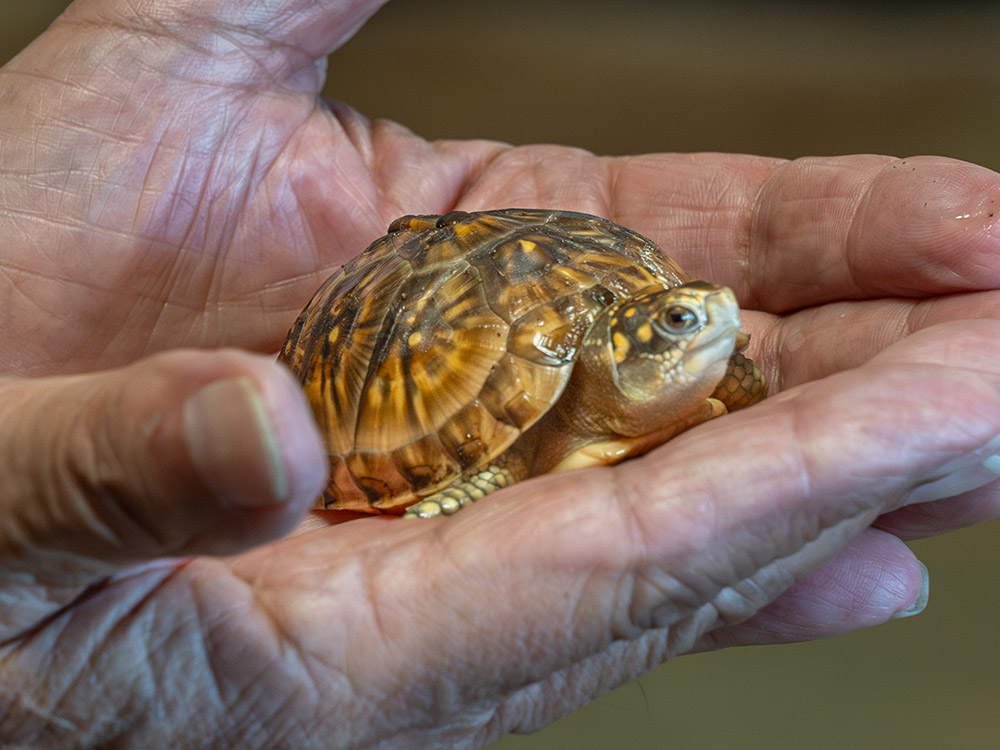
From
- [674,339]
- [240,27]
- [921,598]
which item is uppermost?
[240,27]

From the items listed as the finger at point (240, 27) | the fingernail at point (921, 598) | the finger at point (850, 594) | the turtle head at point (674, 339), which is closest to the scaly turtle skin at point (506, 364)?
the turtle head at point (674, 339)

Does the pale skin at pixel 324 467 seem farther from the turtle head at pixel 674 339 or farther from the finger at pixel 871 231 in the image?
the turtle head at pixel 674 339

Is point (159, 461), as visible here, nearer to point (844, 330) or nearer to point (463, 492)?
point (463, 492)

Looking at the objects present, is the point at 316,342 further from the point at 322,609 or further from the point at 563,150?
the point at 563,150

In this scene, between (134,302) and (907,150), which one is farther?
(907,150)

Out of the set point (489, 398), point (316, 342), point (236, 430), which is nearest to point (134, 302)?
point (316, 342)

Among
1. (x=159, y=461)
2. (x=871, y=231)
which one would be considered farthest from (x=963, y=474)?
(x=159, y=461)

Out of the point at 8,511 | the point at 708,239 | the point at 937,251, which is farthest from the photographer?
the point at 708,239
